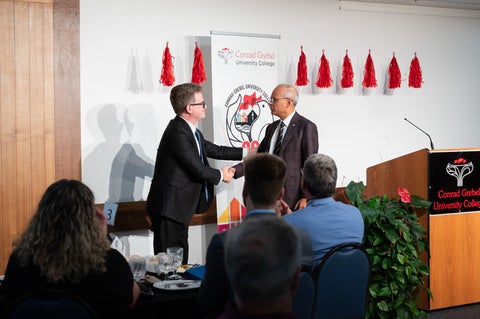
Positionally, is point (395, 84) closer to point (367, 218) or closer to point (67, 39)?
point (367, 218)

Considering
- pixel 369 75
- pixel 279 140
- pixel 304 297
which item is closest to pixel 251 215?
pixel 304 297

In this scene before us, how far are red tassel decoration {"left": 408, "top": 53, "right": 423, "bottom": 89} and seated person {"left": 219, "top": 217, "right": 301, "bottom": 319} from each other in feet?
17.8

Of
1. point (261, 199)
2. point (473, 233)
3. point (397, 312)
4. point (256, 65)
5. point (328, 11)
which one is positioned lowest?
point (397, 312)

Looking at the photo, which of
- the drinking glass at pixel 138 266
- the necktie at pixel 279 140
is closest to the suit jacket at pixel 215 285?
the drinking glass at pixel 138 266

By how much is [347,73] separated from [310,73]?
0.37 metres

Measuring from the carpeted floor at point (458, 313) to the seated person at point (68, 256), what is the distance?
3114mm

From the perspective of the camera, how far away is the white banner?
5609mm

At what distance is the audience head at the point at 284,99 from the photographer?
4.88m

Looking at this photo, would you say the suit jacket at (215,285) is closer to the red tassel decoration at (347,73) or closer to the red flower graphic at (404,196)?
the red flower graphic at (404,196)

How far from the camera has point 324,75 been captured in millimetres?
6234

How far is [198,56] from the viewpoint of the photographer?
5.56 meters

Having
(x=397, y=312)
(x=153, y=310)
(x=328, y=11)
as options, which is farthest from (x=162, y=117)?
(x=153, y=310)

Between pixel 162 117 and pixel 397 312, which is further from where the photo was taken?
pixel 162 117

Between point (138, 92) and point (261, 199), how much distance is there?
3.41 m
